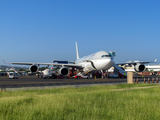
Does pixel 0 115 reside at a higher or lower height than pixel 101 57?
lower

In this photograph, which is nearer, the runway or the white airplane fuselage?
the runway

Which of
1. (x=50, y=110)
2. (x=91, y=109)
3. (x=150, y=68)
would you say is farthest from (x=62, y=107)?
(x=150, y=68)

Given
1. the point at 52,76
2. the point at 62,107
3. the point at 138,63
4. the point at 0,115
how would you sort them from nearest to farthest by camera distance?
1. the point at 0,115
2. the point at 62,107
3. the point at 138,63
4. the point at 52,76

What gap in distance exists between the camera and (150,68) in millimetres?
148750

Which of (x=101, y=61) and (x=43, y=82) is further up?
(x=101, y=61)

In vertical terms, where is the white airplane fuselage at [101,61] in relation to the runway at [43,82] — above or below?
above

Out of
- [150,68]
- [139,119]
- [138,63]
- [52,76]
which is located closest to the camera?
[139,119]

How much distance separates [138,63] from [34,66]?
980 inches

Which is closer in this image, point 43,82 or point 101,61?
point 43,82

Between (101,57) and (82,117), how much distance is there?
35.7 meters

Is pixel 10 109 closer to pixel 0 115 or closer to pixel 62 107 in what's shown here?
pixel 0 115

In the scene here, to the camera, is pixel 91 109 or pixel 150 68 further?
Result: pixel 150 68

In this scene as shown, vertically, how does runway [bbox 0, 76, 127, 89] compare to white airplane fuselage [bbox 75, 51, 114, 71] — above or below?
below

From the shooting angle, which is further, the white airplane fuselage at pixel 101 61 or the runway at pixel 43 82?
the white airplane fuselage at pixel 101 61
